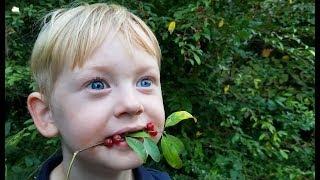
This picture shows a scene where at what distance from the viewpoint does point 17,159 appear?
2287 millimetres

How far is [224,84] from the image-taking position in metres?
2.69

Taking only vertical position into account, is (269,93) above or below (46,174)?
below

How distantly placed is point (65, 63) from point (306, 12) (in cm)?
180

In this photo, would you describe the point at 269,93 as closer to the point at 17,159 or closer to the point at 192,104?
the point at 192,104

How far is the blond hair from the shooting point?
1278 mm

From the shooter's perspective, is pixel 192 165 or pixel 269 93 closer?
pixel 192 165

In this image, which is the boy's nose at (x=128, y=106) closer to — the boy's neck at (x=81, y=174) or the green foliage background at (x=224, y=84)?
the boy's neck at (x=81, y=174)

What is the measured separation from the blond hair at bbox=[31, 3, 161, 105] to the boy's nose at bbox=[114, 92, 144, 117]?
13 cm

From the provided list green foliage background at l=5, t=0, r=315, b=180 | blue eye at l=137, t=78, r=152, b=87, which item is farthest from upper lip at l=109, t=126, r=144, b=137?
green foliage background at l=5, t=0, r=315, b=180

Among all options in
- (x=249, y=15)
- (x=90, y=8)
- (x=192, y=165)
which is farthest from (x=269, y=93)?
(x=90, y=8)

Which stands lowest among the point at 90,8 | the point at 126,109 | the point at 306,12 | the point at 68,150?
the point at 306,12

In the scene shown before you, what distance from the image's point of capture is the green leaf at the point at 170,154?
1.33 meters

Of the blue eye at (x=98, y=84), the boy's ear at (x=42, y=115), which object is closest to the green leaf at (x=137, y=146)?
the blue eye at (x=98, y=84)

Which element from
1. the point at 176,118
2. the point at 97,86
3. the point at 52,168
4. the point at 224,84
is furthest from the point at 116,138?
the point at 224,84
